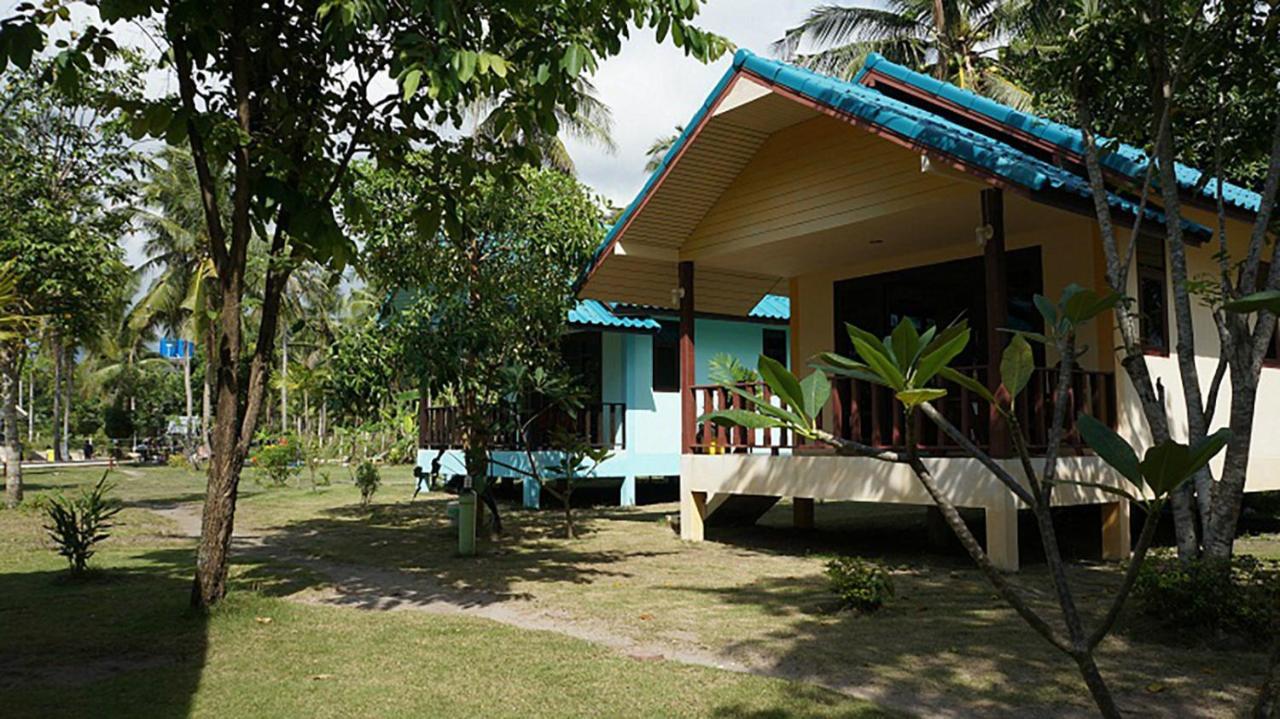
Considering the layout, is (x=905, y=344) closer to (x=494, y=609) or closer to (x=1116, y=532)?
(x=494, y=609)

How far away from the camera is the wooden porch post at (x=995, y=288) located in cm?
866

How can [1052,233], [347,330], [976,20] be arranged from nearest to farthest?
[1052,233] → [347,330] → [976,20]

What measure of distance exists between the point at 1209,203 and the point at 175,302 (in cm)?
3533

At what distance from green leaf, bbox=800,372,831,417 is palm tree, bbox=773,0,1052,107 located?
888 inches

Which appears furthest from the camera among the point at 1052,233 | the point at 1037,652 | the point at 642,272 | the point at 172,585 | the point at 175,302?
the point at 175,302

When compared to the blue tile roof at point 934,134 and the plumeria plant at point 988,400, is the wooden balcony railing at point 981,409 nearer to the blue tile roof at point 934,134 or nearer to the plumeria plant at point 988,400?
the blue tile roof at point 934,134

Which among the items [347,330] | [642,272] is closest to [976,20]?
[642,272]

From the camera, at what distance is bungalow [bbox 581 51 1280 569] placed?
8.83 metres

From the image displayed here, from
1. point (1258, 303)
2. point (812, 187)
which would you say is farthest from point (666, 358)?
point (1258, 303)

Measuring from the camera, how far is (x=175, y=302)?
3634 cm

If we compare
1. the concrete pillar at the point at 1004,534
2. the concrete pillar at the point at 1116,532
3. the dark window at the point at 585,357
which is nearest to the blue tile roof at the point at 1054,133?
the concrete pillar at the point at 1116,532

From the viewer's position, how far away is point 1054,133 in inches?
385

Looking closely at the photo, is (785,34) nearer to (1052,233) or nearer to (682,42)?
(1052,233)

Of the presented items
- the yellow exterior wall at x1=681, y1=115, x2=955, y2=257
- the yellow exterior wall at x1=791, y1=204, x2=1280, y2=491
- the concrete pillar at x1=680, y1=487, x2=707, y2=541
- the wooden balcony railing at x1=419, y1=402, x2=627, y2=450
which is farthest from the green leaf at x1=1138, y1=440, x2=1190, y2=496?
the wooden balcony railing at x1=419, y1=402, x2=627, y2=450
